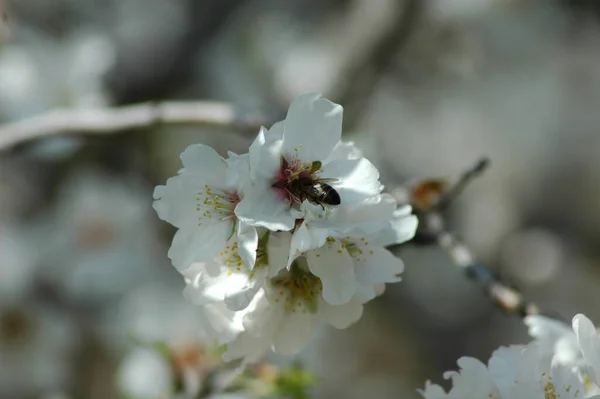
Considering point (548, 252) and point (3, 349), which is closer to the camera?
point (3, 349)

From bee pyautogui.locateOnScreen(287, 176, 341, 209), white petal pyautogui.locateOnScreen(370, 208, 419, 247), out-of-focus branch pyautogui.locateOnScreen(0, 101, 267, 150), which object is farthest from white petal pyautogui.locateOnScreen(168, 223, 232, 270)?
out-of-focus branch pyautogui.locateOnScreen(0, 101, 267, 150)

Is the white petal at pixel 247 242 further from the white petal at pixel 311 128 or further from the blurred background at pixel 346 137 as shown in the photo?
the blurred background at pixel 346 137

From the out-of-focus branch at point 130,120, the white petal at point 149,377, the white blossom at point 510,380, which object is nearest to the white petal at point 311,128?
the white blossom at point 510,380

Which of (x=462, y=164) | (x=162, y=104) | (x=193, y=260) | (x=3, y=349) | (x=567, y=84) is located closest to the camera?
(x=193, y=260)

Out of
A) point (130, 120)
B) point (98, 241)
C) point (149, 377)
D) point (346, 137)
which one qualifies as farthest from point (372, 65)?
point (98, 241)

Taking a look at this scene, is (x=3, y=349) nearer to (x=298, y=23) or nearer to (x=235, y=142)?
(x=235, y=142)

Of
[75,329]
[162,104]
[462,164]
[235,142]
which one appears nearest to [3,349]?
[75,329]

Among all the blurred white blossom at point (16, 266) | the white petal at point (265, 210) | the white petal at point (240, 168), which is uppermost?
the blurred white blossom at point (16, 266)

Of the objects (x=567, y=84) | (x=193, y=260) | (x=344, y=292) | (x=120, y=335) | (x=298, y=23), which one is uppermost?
(x=298, y=23)
